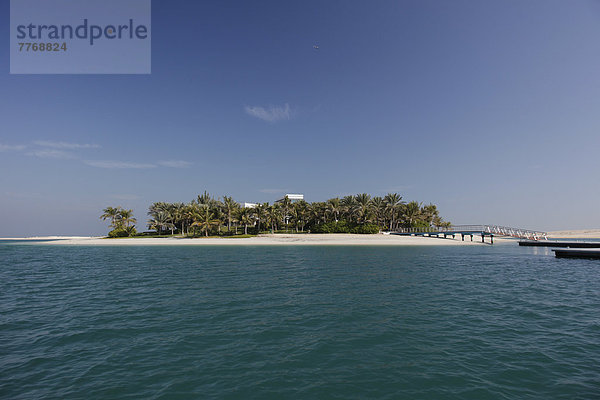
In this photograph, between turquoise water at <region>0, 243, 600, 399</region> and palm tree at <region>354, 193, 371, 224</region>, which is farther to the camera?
palm tree at <region>354, 193, 371, 224</region>

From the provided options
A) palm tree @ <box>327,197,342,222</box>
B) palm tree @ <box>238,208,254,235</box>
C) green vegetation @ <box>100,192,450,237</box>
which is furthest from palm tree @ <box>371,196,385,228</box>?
palm tree @ <box>238,208,254,235</box>

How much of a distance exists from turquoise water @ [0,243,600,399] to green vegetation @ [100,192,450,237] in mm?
73783

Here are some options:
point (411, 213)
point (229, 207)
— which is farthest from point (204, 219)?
point (411, 213)

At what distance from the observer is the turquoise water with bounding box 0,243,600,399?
749 centimetres

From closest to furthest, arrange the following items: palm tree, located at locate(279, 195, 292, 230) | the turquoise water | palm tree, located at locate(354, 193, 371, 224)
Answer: the turquoise water, palm tree, located at locate(354, 193, 371, 224), palm tree, located at locate(279, 195, 292, 230)

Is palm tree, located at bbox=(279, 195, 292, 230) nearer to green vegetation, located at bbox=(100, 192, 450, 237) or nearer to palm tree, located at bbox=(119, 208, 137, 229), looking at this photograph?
green vegetation, located at bbox=(100, 192, 450, 237)

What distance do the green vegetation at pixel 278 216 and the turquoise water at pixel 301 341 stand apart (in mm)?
73783

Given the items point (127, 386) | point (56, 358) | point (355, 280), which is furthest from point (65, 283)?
point (355, 280)

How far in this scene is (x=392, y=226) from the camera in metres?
106

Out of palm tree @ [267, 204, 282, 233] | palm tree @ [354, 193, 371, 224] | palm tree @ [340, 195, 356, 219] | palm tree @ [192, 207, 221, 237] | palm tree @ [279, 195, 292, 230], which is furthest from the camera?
palm tree @ [279, 195, 292, 230]

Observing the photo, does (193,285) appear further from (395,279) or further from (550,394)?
(550,394)

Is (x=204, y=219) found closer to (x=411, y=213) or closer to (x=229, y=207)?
(x=229, y=207)

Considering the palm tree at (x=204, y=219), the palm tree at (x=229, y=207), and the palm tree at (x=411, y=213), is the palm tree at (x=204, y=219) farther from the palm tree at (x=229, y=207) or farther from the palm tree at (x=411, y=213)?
the palm tree at (x=411, y=213)

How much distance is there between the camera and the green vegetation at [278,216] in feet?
309
